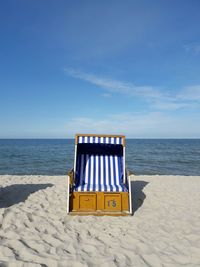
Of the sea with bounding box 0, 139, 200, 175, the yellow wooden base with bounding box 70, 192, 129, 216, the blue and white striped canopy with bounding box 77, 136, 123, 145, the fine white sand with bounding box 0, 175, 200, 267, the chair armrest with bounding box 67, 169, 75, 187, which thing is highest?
the blue and white striped canopy with bounding box 77, 136, 123, 145

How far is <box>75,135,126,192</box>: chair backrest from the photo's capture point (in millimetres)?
6532

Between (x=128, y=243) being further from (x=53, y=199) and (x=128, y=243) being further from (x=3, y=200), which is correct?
(x=3, y=200)

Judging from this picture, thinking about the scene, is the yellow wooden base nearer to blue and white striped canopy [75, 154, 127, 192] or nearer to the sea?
blue and white striped canopy [75, 154, 127, 192]

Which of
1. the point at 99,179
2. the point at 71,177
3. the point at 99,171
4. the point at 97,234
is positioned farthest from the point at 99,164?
the point at 97,234

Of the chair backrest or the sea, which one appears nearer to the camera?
the chair backrest

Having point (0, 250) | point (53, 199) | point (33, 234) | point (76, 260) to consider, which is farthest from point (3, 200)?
point (76, 260)

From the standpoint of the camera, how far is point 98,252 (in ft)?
13.0

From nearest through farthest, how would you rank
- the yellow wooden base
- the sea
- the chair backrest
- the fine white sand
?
1. the fine white sand
2. the yellow wooden base
3. the chair backrest
4. the sea

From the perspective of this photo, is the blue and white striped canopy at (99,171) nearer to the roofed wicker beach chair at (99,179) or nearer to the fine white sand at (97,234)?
the roofed wicker beach chair at (99,179)

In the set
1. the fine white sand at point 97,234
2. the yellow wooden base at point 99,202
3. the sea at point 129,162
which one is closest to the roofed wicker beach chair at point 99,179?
the yellow wooden base at point 99,202

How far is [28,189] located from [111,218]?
3.72 meters

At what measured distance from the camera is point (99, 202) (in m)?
5.89

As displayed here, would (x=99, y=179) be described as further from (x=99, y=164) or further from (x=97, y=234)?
(x=97, y=234)

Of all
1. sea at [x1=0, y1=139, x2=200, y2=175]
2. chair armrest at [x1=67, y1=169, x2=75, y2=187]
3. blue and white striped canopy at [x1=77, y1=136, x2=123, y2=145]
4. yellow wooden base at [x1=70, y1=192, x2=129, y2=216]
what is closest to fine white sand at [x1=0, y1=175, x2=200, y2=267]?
yellow wooden base at [x1=70, y1=192, x2=129, y2=216]
